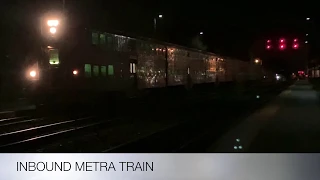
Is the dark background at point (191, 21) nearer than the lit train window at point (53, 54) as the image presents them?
Yes

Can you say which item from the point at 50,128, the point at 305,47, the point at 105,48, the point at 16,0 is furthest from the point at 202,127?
the point at 50,128

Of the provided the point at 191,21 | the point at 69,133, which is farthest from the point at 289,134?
the point at 69,133

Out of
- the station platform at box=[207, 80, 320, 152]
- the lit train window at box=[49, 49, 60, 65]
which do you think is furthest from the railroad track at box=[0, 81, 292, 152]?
the lit train window at box=[49, 49, 60, 65]

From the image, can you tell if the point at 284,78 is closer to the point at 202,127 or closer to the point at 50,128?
the point at 202,127

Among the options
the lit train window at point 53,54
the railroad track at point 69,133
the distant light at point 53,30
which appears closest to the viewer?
the distant light at point 53,30

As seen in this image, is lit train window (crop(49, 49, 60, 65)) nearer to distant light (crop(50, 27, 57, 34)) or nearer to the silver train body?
the silver train body

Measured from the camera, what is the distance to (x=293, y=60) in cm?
217

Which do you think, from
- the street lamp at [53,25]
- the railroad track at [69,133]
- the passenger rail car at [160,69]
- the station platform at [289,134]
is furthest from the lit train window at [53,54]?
the station platform at [289,134]

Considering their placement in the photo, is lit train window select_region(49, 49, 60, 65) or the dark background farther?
lit train window select_region(49, 49, 60, 65)

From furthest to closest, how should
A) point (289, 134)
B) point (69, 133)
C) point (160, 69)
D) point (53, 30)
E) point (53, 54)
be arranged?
point (69, 133) → point (53, 54) → point (160, 69) → point (289, 134) → point (53, 30)

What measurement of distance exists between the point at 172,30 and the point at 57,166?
0.68 m

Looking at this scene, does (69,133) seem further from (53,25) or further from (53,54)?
(53,25)

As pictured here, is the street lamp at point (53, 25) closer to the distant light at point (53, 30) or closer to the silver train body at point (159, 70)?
the distant light at point (53, 30)

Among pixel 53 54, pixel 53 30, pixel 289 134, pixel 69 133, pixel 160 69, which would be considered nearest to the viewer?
pixel 53 30
